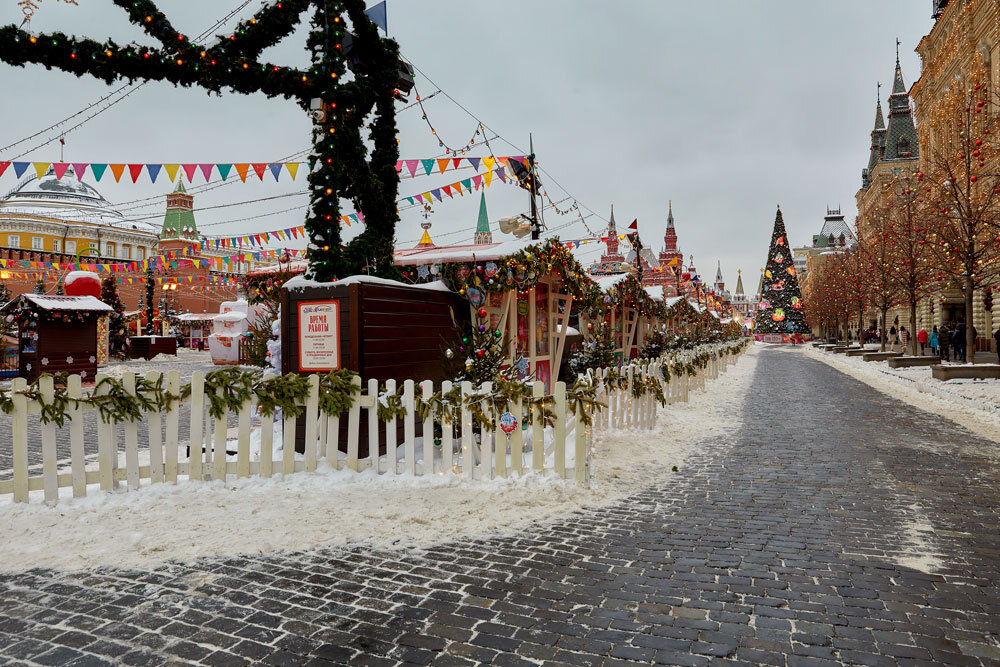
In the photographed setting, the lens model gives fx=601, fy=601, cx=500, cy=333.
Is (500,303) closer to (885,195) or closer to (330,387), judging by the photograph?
(330,387)

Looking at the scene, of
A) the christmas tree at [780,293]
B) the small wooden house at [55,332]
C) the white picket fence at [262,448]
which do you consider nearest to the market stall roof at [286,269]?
the white picket fence at [262,448]

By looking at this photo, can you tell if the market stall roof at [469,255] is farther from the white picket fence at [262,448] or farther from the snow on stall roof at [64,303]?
the snow on stall roof at [64,303]

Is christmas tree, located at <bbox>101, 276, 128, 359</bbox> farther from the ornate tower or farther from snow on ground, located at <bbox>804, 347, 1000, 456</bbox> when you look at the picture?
snow on ground, located at <bbox>804, 347, 1000, 456</bbox>

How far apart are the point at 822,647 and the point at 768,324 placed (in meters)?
88.6

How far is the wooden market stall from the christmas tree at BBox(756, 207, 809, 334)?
77.9m

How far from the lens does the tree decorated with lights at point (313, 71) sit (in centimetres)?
822

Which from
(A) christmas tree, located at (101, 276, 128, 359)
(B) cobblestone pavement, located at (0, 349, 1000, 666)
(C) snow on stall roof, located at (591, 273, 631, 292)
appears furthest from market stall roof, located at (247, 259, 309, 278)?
(A) christmas tree, located at (101, 276, 128, 359)

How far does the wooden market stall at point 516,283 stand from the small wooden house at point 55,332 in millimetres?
13495

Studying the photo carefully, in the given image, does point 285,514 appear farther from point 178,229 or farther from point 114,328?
point 178,229

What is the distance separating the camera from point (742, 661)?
302 cm

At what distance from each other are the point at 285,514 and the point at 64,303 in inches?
673

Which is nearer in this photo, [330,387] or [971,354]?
[330,387]

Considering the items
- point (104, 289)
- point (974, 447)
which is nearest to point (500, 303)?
point (974, 447)

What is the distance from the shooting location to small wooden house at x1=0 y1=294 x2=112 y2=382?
17.5m
